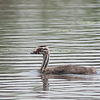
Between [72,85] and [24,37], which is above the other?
[72,85]

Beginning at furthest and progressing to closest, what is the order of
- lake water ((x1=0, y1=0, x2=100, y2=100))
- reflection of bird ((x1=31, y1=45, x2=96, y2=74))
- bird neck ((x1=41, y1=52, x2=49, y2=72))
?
1. bird neck ((x1=41, y1=52, x2=49, y2=72))
2. reflection of bird ((x1=31, y1=45, x2=96, y2=74))
3. lake water ((x1=0, y1=0, x2=100, y2=100))

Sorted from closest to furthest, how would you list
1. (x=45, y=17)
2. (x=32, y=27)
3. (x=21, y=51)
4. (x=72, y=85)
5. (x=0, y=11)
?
(x=72, y=85)
(x=21, y=51)
(x=32, y=27)
(x=45, y=17)
(x=0, y=11)

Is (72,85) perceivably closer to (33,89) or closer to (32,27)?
(33,89)

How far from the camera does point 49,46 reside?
23344 mm

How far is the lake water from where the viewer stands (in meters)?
16.2

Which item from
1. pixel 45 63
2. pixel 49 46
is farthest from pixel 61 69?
pixel 49 46

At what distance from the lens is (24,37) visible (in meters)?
25.8

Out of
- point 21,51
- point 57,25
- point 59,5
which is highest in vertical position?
point 21,51

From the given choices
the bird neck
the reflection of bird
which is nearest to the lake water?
the reflection of bird

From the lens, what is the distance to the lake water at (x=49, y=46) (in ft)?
53.1

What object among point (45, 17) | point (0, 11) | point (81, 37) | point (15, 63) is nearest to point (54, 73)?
point (15, 63)

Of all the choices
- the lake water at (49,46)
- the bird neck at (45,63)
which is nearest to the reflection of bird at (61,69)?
the bird neck at (45,63)

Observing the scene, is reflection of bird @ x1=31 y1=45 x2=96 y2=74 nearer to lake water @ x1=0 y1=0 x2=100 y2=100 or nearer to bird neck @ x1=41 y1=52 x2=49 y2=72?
bird neck @ x1=41 y1=52 x2=49 y2=72

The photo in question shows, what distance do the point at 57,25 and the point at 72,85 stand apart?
13.6m
